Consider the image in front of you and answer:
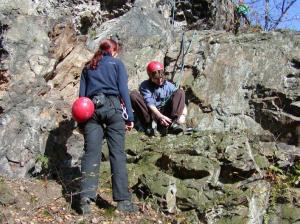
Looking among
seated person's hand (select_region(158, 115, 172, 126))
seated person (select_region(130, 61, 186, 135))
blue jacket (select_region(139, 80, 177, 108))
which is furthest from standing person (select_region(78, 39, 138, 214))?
blue jacket (select_region(139, 80, 177, 108))

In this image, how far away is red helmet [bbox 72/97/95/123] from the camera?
589 cm

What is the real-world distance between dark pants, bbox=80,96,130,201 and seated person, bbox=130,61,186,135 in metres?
1.59

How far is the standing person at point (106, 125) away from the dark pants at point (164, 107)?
1.43 metres

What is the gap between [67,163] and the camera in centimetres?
748

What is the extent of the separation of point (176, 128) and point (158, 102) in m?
0.63

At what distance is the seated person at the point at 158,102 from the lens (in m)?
7.61

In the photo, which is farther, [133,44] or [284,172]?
[133,44]

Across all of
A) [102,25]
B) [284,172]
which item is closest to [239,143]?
[284,172]

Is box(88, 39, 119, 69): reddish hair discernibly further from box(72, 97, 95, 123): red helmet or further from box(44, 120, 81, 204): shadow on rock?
box(44, 120, 81, 204): shadow on rock

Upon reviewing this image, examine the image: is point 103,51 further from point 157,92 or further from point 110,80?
point 157,92

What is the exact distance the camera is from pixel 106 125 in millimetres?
6176

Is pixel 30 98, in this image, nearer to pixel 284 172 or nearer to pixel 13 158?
pixel 13 158

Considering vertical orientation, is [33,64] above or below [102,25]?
below

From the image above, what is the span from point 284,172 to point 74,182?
3175mm
